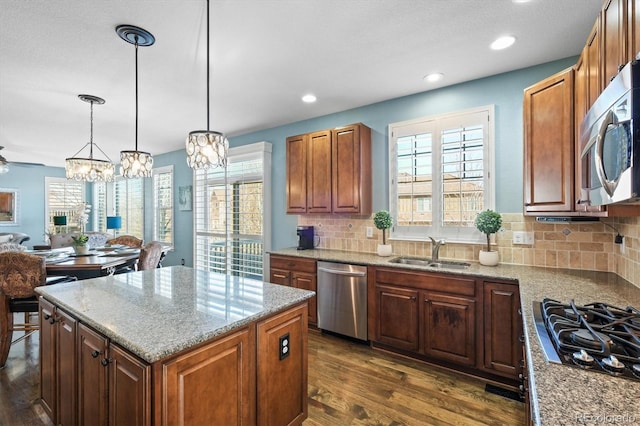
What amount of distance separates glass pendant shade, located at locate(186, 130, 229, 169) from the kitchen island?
83cm

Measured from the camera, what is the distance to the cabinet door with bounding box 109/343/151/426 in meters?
1.10

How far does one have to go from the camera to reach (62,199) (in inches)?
319

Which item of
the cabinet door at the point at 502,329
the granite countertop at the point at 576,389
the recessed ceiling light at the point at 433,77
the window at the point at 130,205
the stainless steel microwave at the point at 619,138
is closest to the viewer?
the granite countertop at the point at 576,389

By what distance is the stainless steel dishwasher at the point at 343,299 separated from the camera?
9.80 ft

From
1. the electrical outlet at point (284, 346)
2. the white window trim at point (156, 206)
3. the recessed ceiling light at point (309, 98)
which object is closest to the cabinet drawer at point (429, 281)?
the electrical outlet at point (284, 346)

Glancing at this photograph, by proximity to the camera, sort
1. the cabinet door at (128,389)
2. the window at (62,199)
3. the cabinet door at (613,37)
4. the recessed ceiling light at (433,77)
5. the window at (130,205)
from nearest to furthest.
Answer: the cabinet door at (128,389)
the cabinet door at (613,37)
the recessed ceiling light at (433,77)
the window at (130,205)
the window at (62,199)

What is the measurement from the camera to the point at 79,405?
1.55m

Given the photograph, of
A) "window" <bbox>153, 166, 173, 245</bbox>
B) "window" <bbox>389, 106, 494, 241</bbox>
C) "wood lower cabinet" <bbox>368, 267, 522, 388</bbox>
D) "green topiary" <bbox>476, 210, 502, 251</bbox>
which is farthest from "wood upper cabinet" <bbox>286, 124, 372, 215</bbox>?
"window" <bbox>153, 166, 173, 245</bbox>

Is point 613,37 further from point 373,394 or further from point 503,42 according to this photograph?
point 373,394

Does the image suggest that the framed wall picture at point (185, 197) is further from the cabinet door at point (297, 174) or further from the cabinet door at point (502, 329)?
the cabinet door at point (502, 329)

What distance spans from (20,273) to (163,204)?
381 cm

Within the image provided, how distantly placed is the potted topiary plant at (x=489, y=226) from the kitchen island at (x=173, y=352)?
1.80 m

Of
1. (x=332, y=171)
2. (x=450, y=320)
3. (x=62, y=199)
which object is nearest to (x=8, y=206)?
(x=62, y=199)

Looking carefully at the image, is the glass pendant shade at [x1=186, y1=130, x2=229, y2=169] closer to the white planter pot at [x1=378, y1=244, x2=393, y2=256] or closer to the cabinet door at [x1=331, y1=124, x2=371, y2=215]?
the cabinet door at [x1=331, y1=124, x2=371, y2=215]
